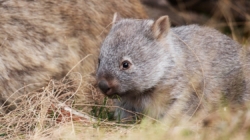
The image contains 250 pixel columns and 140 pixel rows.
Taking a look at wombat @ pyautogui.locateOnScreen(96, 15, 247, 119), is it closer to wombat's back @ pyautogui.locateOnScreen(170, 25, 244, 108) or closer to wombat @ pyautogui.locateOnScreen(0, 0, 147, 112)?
wombat's back @ pyautogui.locateOnScreen(170, 25, 244, 108)

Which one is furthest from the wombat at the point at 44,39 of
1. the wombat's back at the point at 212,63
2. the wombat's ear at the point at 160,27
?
the wombat's ear at the point at 160,27

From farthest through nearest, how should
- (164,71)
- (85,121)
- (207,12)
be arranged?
(207,12), (85,121), (164,71)

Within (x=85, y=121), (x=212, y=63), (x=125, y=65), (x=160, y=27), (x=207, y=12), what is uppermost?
(x=160, y=27)

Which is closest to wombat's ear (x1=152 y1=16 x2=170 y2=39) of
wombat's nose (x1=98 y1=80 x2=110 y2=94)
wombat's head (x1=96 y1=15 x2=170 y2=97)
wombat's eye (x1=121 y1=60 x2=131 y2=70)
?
wombat's head (x1=96 y1=15 x2=170 y2=97)

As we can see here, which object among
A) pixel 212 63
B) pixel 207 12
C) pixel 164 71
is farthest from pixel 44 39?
pixel 207 12

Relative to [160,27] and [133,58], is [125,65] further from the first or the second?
[160,27]

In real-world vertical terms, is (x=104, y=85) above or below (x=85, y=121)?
above
